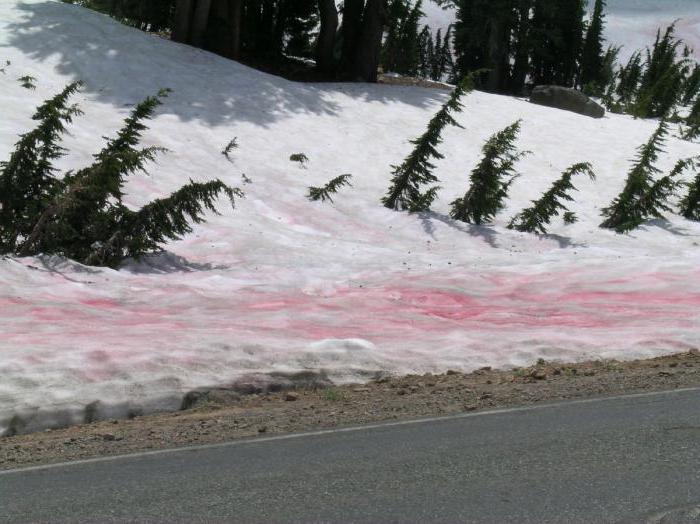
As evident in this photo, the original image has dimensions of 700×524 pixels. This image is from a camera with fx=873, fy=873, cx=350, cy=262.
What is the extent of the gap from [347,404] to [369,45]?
27737 mm

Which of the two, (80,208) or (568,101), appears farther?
(568,101)

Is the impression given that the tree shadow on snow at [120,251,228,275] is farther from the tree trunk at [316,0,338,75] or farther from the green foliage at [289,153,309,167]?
the tree trunk at [316,0,338,75]

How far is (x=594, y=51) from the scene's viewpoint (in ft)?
194

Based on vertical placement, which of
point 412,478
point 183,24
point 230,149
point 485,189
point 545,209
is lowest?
point 412,478

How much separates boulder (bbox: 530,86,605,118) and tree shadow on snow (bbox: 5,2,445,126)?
26.8ft

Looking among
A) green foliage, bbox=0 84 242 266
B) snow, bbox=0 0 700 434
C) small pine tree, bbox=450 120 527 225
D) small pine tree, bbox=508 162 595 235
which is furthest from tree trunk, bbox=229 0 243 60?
green foliage, bbox=0 84 242 266

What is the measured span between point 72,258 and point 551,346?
26.6 feet

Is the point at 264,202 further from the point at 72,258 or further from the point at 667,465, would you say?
the point at 667,465

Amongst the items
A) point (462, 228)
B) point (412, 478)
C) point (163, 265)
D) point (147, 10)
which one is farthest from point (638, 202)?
point (147, 10)

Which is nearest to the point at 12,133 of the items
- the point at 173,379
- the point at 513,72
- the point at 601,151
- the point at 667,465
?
the point at 173,379

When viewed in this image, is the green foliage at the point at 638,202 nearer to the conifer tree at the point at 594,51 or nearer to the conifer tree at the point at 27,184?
the conifer tree at the point at 27,184

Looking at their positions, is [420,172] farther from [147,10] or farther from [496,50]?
[496,50]

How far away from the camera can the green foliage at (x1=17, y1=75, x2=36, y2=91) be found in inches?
918

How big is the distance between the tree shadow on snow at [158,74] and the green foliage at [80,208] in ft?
33.3
